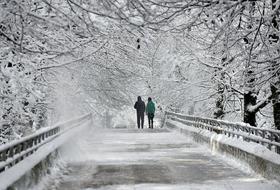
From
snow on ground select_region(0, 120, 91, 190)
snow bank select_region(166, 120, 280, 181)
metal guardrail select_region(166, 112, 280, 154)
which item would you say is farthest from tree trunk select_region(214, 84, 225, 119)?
snow on ground select_region(0, 120, 91, 190)

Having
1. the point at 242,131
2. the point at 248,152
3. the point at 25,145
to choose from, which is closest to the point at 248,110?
the point at 242,131

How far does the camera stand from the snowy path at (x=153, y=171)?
1206cm

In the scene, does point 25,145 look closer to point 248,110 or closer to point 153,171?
point 153,171

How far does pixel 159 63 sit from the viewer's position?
4831 centimetres

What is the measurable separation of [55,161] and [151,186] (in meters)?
4.37

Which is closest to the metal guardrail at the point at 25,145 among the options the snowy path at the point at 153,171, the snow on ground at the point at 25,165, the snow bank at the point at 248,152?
the snow on ground at the point at 25,165

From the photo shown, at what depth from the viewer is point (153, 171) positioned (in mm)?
14414

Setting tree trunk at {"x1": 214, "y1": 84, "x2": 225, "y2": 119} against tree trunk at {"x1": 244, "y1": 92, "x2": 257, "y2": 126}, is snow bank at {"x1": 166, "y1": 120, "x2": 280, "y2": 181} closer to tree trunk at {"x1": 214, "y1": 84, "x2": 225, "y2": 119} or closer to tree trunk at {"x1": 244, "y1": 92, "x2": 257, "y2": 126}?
tree trunk at {"x1": 244, "y1": 92, "x2": 257, "y2": 126}

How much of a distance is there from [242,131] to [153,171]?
4037 millimetres

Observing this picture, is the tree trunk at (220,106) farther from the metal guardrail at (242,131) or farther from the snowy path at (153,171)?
the snowy path at (153,171)

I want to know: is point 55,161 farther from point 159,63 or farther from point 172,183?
point 159,63

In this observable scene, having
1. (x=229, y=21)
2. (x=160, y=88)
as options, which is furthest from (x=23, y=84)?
(x=160, y=88)

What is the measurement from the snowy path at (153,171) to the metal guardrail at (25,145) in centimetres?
96

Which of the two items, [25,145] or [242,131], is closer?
[25,145]
